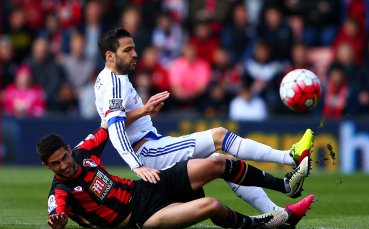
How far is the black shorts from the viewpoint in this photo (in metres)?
8.95

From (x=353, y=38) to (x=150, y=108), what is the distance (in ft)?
34.6

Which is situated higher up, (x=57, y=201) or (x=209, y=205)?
(x=57, y=201)

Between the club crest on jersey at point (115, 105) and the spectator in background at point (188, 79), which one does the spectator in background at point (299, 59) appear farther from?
the club crest on jersey at point (115, 105)

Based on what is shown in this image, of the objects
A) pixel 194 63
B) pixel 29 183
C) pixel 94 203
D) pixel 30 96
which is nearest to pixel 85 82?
pixel 30 96

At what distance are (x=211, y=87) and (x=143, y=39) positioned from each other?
1913mm

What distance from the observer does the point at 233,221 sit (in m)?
8.88

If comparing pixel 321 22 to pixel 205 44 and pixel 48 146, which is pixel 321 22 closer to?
pixel 205 44

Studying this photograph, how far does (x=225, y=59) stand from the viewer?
19078mm

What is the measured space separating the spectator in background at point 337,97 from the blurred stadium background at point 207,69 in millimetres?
19

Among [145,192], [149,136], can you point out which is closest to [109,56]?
[149,136]

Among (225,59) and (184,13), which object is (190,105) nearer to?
(225,59)

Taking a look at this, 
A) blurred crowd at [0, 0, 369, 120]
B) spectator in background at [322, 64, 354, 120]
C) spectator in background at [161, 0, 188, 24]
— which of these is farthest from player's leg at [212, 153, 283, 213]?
spectator in background at [161, 0, 188, 24]

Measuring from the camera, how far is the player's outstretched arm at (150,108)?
955 centimetres

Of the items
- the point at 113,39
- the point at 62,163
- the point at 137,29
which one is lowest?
the point at 62,163
